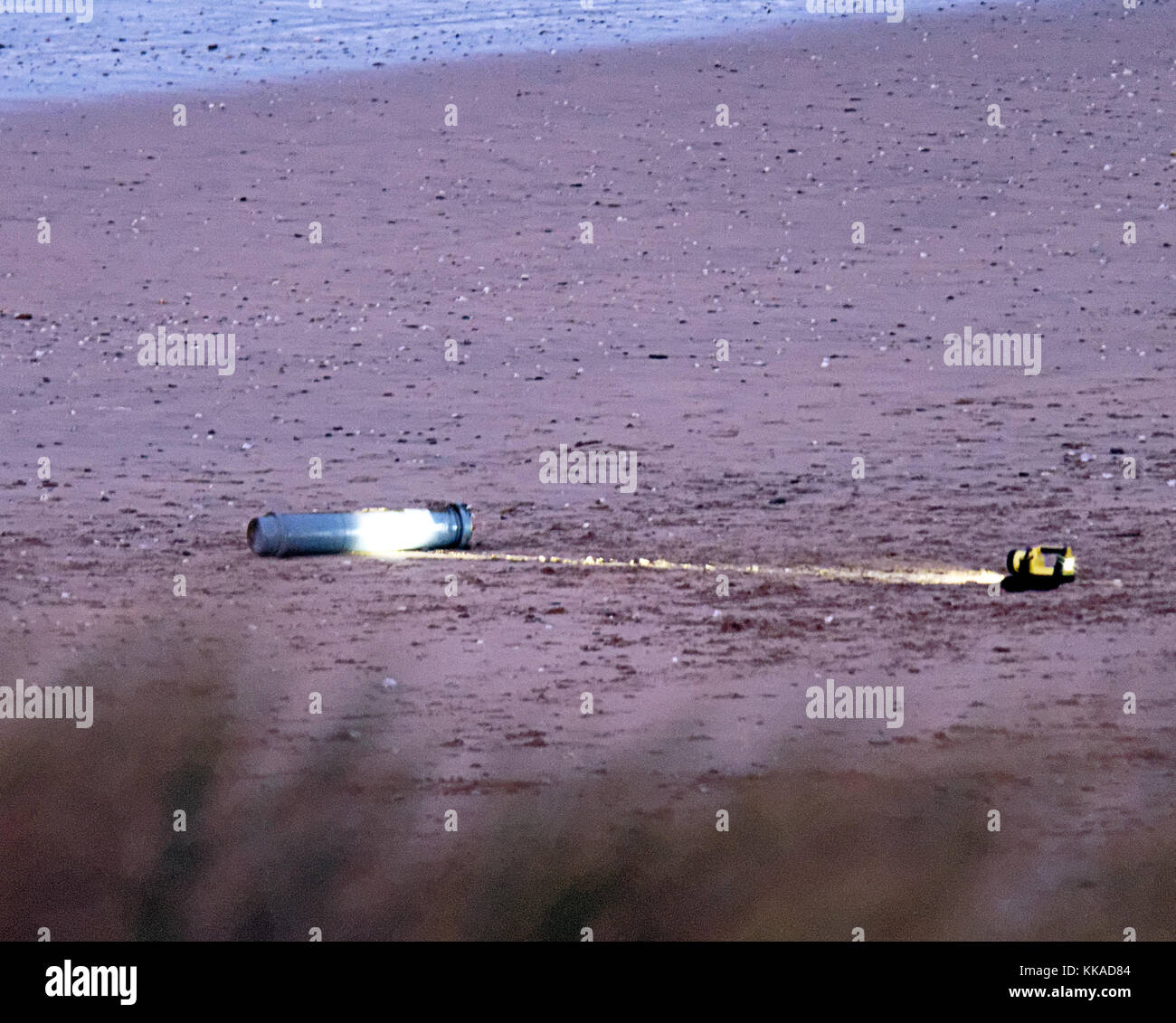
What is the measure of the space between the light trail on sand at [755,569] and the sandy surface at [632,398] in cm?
13

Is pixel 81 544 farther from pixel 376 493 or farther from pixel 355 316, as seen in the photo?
pixel 355 316

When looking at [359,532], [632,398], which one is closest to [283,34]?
[632,398]

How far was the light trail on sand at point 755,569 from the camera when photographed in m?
9.63

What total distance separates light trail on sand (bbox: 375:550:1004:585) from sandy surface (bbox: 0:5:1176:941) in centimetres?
13

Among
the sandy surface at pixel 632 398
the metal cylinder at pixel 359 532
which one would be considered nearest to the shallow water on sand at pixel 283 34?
the sandy surface at pixel 632 398

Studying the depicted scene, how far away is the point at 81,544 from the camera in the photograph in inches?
412

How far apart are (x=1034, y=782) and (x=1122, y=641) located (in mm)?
1948

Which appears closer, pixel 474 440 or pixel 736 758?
pixel 736 758

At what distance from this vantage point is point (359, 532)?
32.5 feet

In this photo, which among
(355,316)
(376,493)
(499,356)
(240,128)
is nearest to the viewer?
(376,493)

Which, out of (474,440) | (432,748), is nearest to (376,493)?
(474,440)

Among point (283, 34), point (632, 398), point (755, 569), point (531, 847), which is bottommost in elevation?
point (531, 847)

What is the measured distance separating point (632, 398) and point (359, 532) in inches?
197

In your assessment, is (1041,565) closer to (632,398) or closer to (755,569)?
(755,569)
